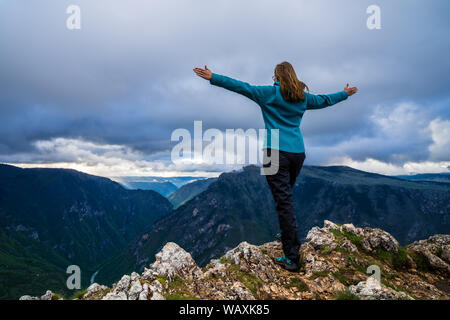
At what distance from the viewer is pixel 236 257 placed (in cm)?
991

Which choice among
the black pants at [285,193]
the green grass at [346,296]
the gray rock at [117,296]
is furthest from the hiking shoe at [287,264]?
the gray rock at [117,296]

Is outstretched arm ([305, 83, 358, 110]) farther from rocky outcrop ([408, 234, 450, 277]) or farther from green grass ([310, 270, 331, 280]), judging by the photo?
rocky outcrop ([408, 234, 450, 277])

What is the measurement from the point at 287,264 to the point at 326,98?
681 centimetres

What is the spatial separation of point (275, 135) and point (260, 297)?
538 cm

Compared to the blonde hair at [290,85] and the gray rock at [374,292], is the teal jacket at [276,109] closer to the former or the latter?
the blonde hair at [290,85]

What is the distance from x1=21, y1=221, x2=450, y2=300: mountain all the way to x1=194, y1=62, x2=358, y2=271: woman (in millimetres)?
1208

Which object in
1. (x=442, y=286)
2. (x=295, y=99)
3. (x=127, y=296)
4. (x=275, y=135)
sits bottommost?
(x=442, y=286)

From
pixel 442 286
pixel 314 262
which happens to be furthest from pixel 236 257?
pixel 442 286

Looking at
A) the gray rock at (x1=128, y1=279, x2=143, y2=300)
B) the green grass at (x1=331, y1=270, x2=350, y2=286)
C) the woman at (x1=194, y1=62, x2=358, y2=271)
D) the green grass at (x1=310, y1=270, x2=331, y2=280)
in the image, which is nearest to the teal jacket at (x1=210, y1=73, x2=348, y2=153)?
the woman at (x1=194, y1=62, x2=358, y2=271)

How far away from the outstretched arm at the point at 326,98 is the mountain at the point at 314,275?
20.3ft

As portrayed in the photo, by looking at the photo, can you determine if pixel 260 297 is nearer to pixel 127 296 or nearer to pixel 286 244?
pixel 286 244

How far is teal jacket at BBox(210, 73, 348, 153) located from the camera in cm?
847

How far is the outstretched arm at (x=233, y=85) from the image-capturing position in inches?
324
